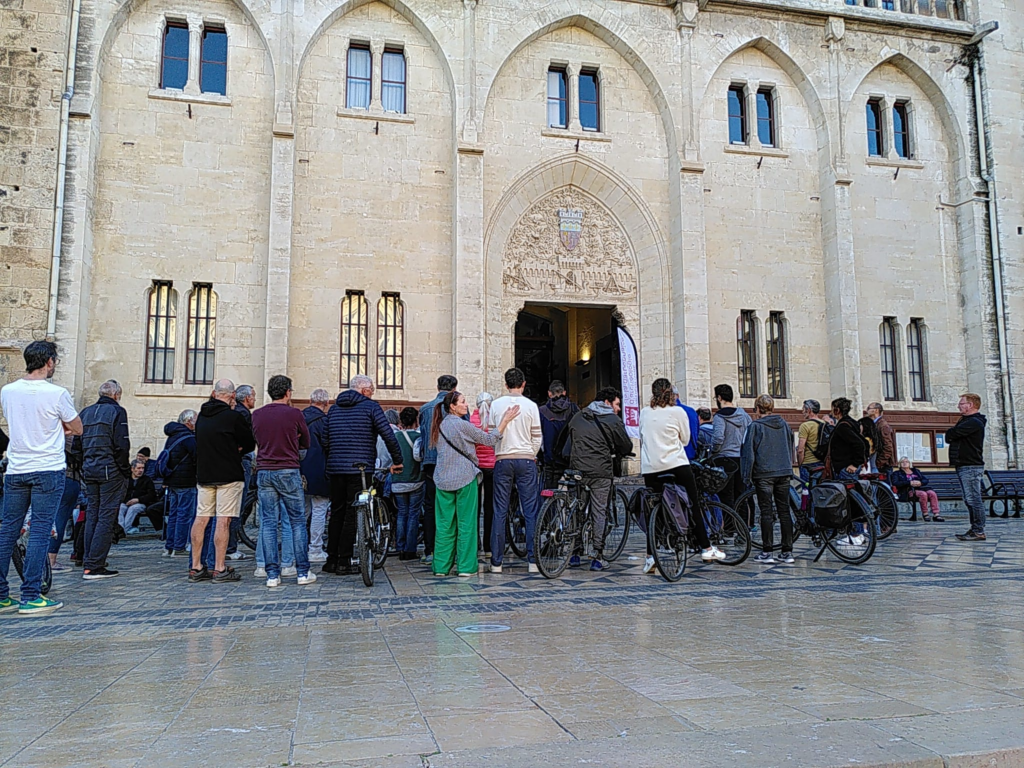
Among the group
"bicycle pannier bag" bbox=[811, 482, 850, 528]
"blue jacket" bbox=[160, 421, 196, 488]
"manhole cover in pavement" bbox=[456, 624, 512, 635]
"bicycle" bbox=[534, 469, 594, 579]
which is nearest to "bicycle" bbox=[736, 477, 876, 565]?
"bicycle pannier bag" bbox=[811, 482, 850, 528]

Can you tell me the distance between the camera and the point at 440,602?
266 inches

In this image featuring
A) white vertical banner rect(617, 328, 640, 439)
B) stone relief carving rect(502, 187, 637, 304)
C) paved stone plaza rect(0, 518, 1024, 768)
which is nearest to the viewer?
paved stone plaza rect(0, 518, 1024, 768)

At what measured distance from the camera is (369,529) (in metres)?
8.00

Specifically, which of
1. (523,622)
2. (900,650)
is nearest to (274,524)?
(523,622)

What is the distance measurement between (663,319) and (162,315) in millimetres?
11384

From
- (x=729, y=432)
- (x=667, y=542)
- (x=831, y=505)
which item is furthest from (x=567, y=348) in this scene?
(x=667, y=542)

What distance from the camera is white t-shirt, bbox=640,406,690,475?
26.8ft

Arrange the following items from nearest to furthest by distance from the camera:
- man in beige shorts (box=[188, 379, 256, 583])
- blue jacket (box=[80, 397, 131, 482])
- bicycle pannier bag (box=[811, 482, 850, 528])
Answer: man in beige shorts (box=[188, 379, 256, 583]) < blue jacket (box=[80, 397, 131, 482]) < bicycle pannier bag (box=[811, 482, 850, 528])

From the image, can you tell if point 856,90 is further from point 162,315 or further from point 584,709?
point 584,709

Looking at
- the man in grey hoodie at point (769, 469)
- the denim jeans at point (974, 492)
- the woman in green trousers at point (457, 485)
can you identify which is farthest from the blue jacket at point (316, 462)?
the denim jeans at point (974, 492)

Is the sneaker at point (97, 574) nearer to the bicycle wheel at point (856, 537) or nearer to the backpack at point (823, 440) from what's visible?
the bicycle wheel at point (856, 537)

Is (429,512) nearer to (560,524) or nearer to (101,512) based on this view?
(560,524)

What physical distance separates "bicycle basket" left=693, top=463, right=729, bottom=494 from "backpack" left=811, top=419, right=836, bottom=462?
58.3 inches

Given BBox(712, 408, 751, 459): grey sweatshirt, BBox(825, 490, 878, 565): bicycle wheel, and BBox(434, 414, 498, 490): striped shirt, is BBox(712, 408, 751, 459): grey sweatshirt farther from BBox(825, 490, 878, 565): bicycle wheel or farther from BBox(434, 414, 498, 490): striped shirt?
BBox(434, 414, 498, 490): striped shirt
